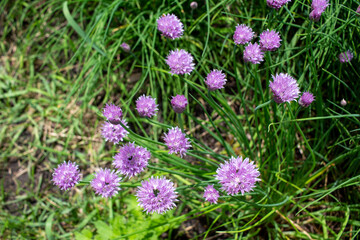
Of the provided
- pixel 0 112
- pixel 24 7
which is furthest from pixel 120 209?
pixel 24 7

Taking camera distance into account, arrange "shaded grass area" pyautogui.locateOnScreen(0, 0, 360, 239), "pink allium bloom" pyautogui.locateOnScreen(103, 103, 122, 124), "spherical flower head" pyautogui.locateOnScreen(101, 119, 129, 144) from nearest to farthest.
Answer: "pink allium bloom" pyautogui.locateOnScreen(103, 103, 122, 124) < "spherical flower head" pyautogui.locateOnScreen(101, 119, 129, 144) < "shaded grass area" pyautogui.locateOnScreen(0, 0, 360, 239)

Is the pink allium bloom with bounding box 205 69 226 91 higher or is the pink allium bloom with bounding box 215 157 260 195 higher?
the pink allium bloom with bounding box 205 69 226 91

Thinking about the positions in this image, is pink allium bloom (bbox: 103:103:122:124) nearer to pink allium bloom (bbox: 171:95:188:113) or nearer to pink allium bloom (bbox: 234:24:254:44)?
pink allium bloom (bbox: 171:95:188:113)

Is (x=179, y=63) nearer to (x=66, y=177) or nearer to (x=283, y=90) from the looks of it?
(x=283, y=90)

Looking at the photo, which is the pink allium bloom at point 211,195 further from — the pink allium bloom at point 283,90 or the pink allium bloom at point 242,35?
the pink allium bloom at point 242,35

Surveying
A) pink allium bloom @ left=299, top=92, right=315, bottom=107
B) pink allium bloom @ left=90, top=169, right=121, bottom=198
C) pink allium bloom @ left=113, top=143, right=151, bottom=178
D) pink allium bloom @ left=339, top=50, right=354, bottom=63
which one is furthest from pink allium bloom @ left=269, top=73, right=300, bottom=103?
pink allium bloom @ left=90, top=169, right=121, bottom=198

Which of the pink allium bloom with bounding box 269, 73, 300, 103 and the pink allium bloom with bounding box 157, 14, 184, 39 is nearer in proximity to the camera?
the pink allium bloom with bounding box 269, 73, 300, 103
